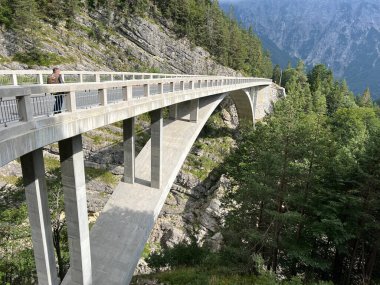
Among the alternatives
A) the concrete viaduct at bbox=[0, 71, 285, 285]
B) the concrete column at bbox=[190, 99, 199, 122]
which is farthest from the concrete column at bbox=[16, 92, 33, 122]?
the concrete column at bbox=[190, 99, 199, 122]

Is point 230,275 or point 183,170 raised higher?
point 230,275

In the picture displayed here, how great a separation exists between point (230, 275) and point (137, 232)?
489 cm

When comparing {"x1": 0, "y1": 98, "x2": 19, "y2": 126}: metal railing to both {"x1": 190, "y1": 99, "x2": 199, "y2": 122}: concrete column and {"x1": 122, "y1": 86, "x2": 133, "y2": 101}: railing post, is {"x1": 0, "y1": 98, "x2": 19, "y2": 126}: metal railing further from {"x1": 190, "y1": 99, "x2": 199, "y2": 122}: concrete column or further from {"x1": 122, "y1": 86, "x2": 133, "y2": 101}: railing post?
{"x1": 190, "y1": 99, "x2": 199, "y2": 122}: concrete column

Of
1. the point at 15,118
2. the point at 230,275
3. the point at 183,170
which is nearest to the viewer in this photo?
the point at 15,118

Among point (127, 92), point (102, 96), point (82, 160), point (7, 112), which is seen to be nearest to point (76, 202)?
point (82, 160)

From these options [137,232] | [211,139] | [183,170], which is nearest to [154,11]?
[211,139]

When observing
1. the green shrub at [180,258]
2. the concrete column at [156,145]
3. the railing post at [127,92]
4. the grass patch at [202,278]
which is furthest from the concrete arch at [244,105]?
the railing post at [127,92]

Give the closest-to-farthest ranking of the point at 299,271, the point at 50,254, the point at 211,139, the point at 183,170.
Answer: the point at 50,254
the point at 299,271
the point at 183,170
the point at 211,139

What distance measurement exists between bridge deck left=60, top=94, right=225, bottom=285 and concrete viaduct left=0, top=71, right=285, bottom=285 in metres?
0.04

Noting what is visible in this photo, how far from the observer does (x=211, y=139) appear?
4141cm

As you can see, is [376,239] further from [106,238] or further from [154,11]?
[154,11]

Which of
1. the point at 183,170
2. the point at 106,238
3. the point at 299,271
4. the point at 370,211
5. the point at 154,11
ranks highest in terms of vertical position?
the point at 154,11

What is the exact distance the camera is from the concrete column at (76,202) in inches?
306

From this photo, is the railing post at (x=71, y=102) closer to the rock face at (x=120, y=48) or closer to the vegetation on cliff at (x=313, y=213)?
the vegetation on cliff at (x=313, y=213)
